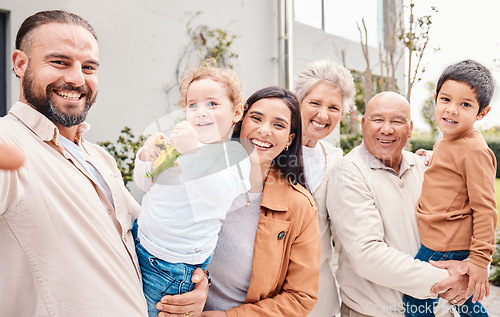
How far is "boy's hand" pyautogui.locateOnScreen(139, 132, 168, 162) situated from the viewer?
1215 mm

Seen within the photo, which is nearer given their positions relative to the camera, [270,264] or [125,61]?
[270,264]

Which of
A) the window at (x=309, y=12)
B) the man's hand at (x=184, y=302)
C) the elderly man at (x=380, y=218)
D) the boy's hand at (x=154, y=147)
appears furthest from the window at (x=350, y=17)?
the man's hand at (x=184, y=302)

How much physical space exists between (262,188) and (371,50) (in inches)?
280

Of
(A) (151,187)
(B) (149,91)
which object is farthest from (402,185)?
(B) (149,91)

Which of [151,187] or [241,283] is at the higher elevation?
[151,187]

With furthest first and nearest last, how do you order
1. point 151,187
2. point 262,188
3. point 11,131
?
point 262,188
point 151,187
point 11,131

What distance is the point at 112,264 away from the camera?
45.7 inches

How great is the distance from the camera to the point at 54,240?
1.05m

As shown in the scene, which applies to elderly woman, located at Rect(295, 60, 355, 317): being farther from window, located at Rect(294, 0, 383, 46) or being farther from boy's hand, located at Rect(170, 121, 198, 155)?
window, located at Rect(294, 0, 383, 46)

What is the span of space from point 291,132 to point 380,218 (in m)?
0.56

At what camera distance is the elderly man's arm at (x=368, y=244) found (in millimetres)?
1608

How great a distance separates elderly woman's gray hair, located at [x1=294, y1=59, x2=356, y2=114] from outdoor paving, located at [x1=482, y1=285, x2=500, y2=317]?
3125 mm

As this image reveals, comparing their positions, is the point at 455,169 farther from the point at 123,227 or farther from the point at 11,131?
the point at 11,131

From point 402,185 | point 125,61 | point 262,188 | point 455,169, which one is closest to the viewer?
point 262,188
